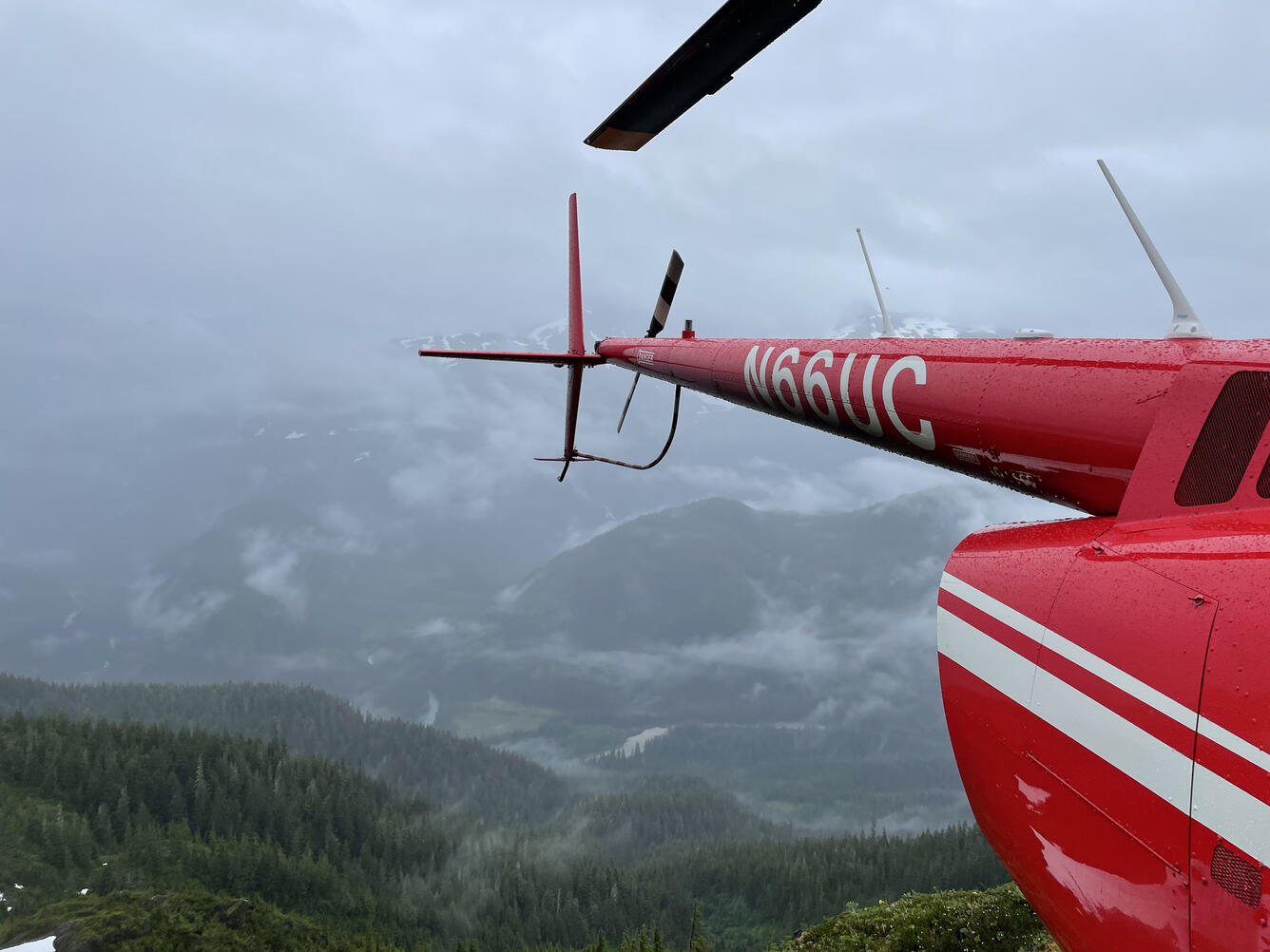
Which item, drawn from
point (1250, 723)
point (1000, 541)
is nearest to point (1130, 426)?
point (1000, 541)

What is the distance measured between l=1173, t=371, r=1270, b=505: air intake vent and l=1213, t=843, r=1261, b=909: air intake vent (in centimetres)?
203

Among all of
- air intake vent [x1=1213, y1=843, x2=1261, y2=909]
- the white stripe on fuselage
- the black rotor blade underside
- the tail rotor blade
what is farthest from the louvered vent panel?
the tail rotor blade

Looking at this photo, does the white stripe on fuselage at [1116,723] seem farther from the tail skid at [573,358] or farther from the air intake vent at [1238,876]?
the tail skid at [573,358]

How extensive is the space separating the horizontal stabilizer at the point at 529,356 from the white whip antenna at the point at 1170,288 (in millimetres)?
12463

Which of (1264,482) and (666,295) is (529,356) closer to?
(666,295)

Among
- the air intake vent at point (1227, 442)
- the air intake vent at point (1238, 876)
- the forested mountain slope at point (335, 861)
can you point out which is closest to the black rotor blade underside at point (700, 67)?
the air intake vent at point (1227, 442)

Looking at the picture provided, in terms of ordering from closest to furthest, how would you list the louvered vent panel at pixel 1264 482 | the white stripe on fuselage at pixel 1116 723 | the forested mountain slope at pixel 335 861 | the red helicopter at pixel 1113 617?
the white stripe on fuselage at pixel 1116 723 < the red helicopter at pixel 1113 617 < the louvered vent panel at pixel 1264 482 < the forested mountain slope at pixel 335 861

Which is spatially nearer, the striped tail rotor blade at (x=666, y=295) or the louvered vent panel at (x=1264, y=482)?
the louvered vent panel at (x=1264, y=482)

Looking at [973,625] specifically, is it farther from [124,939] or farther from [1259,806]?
[124,939]

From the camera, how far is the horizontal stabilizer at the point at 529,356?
17.1m

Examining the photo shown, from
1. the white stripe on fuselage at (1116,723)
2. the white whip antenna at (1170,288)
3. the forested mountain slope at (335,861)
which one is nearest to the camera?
the white stripe on fuselage at (1116,723)

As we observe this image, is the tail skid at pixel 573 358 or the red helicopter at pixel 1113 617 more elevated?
the tail skid at pixel 573 358

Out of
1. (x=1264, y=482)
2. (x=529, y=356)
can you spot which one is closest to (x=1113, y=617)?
(x=1264, y=482)

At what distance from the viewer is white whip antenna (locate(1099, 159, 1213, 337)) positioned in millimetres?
5570
